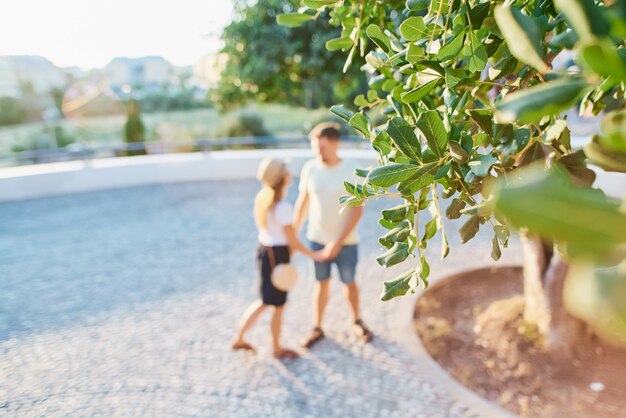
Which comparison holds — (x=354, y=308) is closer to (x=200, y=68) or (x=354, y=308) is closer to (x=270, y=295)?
(x=270, y=295)

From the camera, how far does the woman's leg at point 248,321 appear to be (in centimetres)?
359

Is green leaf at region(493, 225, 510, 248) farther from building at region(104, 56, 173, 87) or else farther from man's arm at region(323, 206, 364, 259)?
building at region(104, 56, 173, 87)

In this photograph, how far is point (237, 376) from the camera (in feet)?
11.2

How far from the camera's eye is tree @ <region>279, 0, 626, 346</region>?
15.2 inches

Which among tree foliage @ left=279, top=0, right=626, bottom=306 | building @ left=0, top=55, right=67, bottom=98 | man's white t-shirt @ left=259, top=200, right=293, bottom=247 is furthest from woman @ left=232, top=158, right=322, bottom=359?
building @ left=0, top=55, right=67, bottom=98

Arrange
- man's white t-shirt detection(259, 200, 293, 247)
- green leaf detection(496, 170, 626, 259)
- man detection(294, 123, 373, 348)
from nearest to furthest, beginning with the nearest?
green leaf detection(496, 170, 626, 259) < man's white t-shirt detection(259, 200, 293, 247) < man detection(294, 123, 373, 348)

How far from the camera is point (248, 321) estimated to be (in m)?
3.64

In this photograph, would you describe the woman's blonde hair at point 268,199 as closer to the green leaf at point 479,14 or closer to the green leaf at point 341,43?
the green leaf at point 341,43

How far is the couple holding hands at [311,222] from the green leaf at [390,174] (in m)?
2.29

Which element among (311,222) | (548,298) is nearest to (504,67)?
(311,222)

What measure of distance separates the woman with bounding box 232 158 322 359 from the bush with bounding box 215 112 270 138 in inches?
488

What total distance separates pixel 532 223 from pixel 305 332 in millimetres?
3832

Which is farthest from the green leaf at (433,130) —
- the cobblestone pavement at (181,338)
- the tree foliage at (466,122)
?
the cobblestone pavement at (181,338)

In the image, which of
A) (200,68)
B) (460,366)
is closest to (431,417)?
(460,366)
